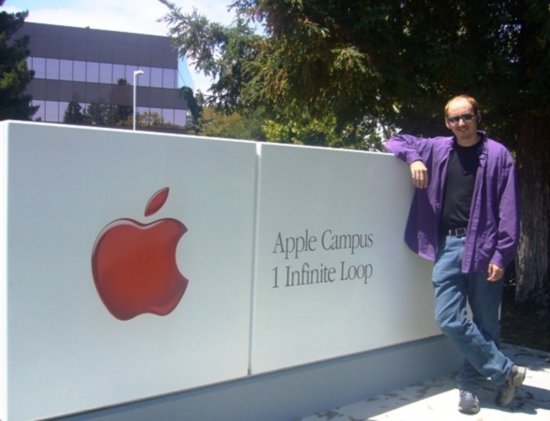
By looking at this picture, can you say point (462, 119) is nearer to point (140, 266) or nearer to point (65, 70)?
point (140, 266)

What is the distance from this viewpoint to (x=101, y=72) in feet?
Answer: 203

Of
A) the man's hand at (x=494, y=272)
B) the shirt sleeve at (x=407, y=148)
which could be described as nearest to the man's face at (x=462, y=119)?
the shirt sleeve at (x=407, y=148)

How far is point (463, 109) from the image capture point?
3.86 m

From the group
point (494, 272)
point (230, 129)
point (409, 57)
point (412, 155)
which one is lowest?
point (494, 272)

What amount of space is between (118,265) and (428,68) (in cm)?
417

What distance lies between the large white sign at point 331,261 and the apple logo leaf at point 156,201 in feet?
1.98

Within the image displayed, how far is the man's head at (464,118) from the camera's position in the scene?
152 inches

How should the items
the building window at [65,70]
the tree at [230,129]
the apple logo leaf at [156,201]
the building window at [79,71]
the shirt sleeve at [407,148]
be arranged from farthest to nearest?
the building window at [79,71] → the building window at [65,70] → the tree at [230,129] → the shirt sleeve at [407,148] → the apple logo leaf at [156,201]

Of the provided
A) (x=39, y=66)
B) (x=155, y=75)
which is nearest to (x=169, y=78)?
(x=155, y=75)

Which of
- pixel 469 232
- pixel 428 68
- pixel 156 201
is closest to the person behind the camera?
pixel 156 201

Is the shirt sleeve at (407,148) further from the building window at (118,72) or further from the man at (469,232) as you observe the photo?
the building window at (118,72)

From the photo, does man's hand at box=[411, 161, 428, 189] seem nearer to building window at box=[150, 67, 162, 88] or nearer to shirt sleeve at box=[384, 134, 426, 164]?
shirt sleeve at box=[384, 134, 426, 164]

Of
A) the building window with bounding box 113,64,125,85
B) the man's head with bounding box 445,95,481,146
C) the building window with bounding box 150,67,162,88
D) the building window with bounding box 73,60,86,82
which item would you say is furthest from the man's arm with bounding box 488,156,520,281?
the building window with bounding box 150,67,162,88

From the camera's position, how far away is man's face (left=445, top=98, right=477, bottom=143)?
387cm
